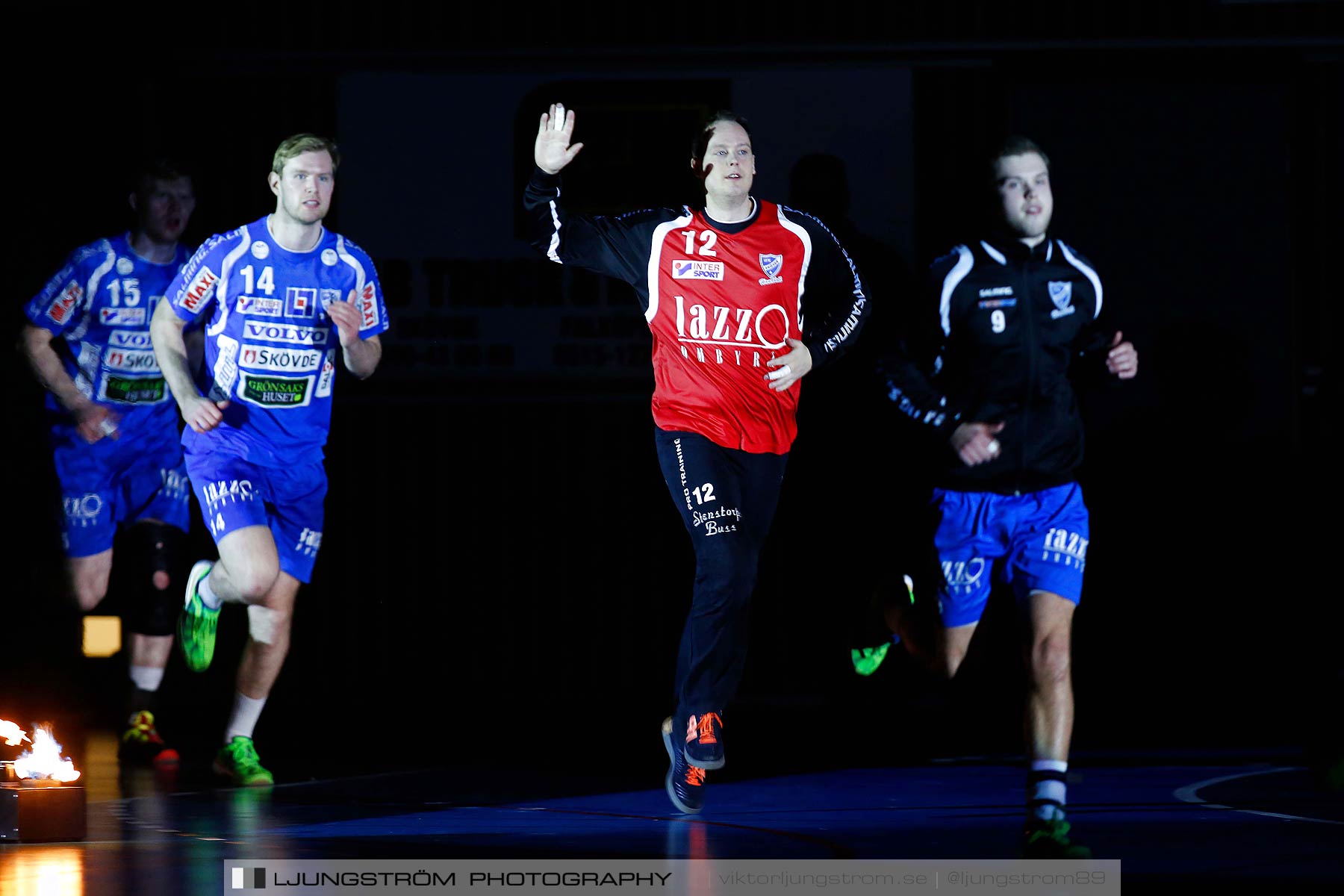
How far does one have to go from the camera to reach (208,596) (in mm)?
7633

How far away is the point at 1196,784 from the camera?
7.14m

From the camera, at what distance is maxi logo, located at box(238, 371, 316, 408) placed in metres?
7.54

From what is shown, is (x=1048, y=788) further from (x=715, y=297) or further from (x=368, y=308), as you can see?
(x=368, y=308)

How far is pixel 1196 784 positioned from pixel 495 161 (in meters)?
4.52

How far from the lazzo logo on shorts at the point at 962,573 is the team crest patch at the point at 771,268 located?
111 cm

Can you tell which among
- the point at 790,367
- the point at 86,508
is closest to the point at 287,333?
the point at 86,508

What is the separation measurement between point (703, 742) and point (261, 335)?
247 centimetres

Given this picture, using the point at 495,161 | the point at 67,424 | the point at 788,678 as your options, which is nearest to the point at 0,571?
the point at 67,424

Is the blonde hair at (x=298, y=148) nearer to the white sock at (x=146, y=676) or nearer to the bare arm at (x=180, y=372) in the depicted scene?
the bare arm at (x=180, y=372)

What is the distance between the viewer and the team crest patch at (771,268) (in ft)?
21.9

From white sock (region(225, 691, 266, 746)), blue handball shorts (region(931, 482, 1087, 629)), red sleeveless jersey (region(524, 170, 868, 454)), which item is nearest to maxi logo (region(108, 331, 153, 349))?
white sock (region(225, 691, 266, 746))

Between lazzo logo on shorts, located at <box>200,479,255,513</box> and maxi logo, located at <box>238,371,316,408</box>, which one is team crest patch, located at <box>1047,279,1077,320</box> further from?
lazzo logo on shorts, located at <box>200,479,255,513</box>

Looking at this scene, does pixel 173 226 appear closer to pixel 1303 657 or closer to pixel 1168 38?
pixel 1168 38

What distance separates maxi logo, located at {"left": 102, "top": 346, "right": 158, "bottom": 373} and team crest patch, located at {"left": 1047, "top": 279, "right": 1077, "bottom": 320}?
13.8ft
